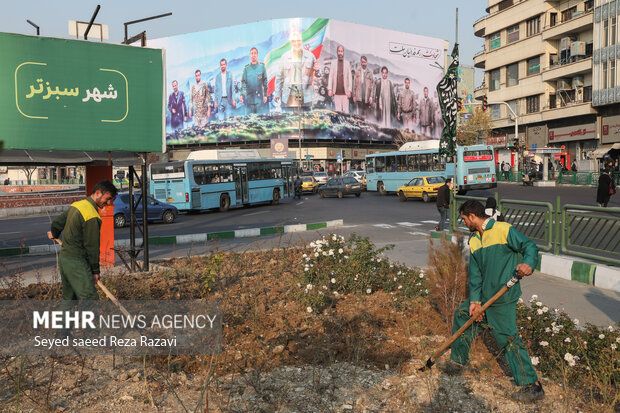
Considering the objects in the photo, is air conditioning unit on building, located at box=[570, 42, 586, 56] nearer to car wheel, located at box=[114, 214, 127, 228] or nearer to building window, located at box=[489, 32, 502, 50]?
building window, located at box=[489, 32, 502, 50]

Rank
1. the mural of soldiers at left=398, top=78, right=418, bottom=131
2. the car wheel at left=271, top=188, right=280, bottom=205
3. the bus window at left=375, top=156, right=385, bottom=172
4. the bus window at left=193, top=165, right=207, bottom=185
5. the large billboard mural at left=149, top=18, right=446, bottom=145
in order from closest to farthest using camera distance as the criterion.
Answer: the bus window at left=193, top=165, right=207, bottom=185 < the car wheel at left=271, top=188, right=280, bottom=205 < the bus window at left=375, top=156, right=385, bottom=172 < the large billboard mural at left=149, top=18, right=446, bottom=145 < the mural of soldiers at left=398, top=78, right=418, bottom=131

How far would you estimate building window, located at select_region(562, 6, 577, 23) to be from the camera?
163 feet

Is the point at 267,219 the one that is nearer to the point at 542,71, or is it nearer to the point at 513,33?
the point at 542,71

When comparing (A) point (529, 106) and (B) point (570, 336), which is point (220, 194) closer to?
(B) point (570, 336)

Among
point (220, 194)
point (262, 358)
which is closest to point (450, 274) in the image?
point (262, 358)

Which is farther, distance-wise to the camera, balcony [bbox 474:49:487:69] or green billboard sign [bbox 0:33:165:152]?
balcony [bbox 474:49:487:69]

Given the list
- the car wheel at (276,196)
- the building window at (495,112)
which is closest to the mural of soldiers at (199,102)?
the building window at (495,112)

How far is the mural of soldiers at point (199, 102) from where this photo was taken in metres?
95.8

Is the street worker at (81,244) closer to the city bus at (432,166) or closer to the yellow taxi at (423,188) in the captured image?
the yellow taxi at (423,188)

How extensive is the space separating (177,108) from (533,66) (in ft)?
211

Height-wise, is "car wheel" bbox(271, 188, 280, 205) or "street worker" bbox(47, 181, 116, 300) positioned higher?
"street worker" bbox(47, 181, 116, 300)

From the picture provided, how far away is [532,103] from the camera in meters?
54.7

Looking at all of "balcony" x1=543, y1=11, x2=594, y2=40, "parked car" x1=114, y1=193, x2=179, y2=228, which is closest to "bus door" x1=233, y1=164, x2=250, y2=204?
"parked car" x1=114, y1=193, x2=179, y2=228

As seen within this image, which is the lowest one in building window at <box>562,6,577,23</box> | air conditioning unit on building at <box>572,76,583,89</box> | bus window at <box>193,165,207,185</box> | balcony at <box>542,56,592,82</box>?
bus window at <box>193,165,207,185</box>
